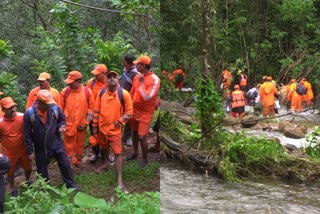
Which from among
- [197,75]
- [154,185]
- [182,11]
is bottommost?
[154,185]

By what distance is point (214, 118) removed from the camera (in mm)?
1261

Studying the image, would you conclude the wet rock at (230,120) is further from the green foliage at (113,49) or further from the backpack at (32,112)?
the backpack at (32,112)

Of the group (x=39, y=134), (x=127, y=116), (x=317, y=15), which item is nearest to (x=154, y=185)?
(x=127, y=116)

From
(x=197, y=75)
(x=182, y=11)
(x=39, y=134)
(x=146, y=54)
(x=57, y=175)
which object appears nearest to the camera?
(x=182, y=11)

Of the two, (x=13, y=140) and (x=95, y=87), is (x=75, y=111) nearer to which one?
(x=95, y=87)

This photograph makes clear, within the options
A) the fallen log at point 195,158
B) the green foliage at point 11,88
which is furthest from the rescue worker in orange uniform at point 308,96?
the green foliage at point 11,88

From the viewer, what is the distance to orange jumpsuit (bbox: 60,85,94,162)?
1.32 metres

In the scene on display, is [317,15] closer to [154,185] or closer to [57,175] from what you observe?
[154,185]

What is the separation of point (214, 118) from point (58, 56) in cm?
Result: 57

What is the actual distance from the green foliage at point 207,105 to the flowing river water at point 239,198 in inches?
7.7

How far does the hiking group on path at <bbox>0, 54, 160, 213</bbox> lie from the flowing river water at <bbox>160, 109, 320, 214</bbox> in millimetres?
136

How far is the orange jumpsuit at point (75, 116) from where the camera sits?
1.32 metres

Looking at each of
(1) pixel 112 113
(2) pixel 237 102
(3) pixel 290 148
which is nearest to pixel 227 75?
(2) pixel 237 102

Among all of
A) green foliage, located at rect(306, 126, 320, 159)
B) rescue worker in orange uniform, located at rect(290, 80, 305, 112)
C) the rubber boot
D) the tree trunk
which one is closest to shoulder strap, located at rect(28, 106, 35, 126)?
the rubber boot
